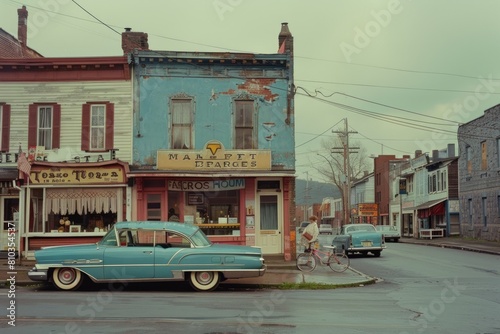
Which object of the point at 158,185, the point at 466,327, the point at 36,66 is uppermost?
the point at 36,66

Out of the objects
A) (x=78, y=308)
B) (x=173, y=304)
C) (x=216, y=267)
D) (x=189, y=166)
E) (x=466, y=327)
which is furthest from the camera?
(x=189, y=166)

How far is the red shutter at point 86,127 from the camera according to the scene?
21.9m

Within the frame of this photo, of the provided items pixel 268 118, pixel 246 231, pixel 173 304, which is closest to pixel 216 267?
pixel 173 304

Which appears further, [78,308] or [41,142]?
[41,142]

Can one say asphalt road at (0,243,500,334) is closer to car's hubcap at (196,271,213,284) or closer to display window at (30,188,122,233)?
car's hubcap at (196,271,213,284)

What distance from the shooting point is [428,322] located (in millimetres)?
9602

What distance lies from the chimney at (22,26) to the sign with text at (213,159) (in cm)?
1279

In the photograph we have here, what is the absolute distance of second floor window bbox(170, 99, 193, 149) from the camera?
72.7ft

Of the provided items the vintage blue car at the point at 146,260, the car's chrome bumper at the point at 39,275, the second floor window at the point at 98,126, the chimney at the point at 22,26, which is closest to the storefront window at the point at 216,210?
the second floor window at the point at 98,126

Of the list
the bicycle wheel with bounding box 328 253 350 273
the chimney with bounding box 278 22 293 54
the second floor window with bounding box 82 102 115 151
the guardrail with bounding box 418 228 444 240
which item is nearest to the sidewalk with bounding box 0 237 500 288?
the bicycle wheel with bounding box 328 253 350 273

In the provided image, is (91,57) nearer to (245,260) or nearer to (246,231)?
(246,231)

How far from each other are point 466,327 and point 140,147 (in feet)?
49.7

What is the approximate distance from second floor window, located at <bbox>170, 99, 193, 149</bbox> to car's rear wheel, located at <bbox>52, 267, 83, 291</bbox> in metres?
8.60

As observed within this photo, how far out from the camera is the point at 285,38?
2309cm
